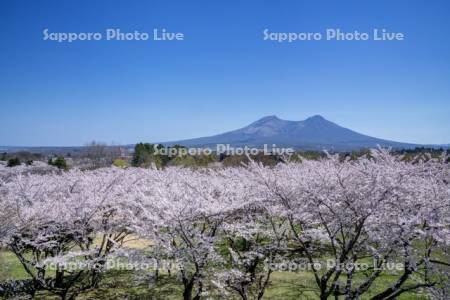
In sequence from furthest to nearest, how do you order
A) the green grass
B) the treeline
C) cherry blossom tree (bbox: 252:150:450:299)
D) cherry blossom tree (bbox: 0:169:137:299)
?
the treeline < the green grass < cherry blossom tree (bbox: 0:169:137:299) < cherry blossom tree (bbox: 252:150:450:299)

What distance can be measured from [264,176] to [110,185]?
4691mm

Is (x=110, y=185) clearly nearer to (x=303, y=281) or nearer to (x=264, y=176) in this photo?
(x=264, y=176)

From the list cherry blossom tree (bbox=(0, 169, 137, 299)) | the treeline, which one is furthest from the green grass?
the treeline

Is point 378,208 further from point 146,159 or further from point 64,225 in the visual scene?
point 146,159

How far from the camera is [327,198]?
6047 millimetres

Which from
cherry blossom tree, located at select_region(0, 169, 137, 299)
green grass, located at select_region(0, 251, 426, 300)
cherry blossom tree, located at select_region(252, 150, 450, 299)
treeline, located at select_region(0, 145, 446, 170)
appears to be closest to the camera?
cherry blossom tree, located at select_region(252, 150, 450, 299)

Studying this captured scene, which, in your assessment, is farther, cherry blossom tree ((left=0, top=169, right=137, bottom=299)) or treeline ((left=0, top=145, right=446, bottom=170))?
treeline ((left=0, top=145, right=446, bottom=170))

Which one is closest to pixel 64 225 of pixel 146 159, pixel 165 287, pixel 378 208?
pixel 165 287

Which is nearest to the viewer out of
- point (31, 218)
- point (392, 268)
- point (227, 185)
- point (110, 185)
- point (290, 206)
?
point (392, 268)

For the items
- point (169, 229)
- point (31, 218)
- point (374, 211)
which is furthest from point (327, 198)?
point (31, 218)

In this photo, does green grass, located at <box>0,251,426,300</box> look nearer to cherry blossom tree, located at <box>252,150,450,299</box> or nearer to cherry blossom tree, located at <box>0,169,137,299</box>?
cherry blossom tree, located at <box>0,169,137,299</box>

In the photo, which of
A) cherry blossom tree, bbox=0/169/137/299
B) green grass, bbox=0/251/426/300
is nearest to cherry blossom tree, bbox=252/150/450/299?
green grass, bbox=0/251/426/300

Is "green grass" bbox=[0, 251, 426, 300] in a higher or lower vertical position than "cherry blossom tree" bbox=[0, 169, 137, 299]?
lower

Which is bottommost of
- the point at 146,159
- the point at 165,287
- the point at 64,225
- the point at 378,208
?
the point at 165,287
